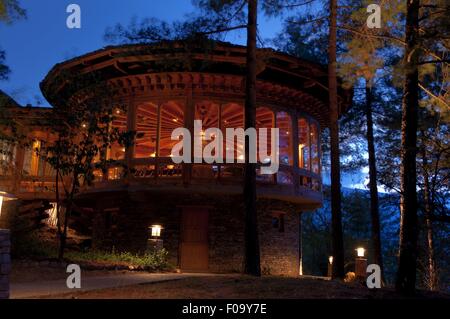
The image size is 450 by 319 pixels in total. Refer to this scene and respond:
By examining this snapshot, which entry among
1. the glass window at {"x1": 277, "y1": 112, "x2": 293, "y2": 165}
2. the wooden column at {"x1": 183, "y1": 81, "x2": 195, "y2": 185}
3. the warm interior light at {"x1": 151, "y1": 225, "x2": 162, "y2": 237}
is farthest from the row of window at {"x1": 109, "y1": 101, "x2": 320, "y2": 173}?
the warm interior light at {"x1": 151, "y1": 225, "x2": 162, "y2": 237}

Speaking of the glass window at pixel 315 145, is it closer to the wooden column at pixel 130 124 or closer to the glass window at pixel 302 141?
the glass window at pixel 302 141

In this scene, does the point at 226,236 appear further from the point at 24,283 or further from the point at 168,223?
the point at 24,283

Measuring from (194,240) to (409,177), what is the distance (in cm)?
934

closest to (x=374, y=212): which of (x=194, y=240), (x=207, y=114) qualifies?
(x=194, y=240)

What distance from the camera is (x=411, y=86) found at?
8516 mm

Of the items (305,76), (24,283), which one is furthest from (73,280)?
(305,76)

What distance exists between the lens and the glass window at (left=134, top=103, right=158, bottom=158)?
730 inches

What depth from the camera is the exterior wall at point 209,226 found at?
1593cm

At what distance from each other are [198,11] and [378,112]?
1084cm

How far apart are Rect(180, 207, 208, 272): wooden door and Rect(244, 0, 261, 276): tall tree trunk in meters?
5.10

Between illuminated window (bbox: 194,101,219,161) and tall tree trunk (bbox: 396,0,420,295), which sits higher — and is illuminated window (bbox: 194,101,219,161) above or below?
above

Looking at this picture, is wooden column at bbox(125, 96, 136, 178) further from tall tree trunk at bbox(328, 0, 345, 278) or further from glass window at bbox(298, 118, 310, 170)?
tall tree trunk at bbox(328, 0, 345, 278)

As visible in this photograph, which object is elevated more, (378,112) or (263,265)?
(378,112)
